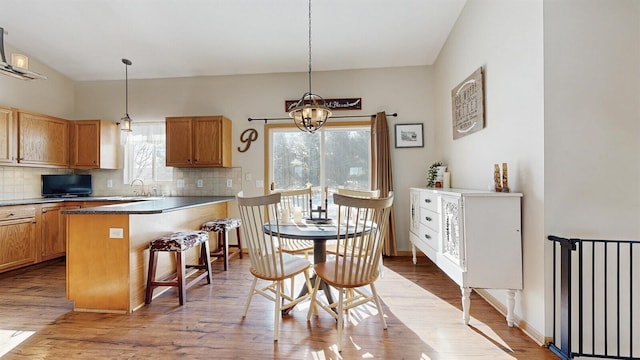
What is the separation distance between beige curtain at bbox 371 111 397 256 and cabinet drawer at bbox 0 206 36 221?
4.43 m

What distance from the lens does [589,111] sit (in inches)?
71.1

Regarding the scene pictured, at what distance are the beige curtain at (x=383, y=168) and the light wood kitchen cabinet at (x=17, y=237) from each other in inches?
175

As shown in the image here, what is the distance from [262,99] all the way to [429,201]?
9.44 ft

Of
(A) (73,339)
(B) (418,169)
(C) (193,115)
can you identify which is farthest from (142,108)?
(B) (418,169)

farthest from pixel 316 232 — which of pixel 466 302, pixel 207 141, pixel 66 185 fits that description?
pixel 66 185

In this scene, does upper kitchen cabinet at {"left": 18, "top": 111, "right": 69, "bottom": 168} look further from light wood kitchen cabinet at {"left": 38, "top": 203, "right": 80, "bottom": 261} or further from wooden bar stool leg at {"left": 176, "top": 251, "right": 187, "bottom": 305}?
wooden bar stool leg at {"left": 176, "top": 251, "right": 187, "bottom": 305}

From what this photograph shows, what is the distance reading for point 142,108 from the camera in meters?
4.40

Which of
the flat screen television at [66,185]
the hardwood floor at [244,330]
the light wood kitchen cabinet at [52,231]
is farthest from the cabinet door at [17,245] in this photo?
the flat screen television at [66,185]

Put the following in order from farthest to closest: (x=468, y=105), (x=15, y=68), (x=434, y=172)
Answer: (x=434, y=172)
(x=468, y=105)
(x=15, y=68)

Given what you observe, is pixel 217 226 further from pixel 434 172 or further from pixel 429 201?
pixel 434 172

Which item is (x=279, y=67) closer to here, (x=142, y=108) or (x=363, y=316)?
(x=142, y=108)

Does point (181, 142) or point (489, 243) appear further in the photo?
point (181, 142)

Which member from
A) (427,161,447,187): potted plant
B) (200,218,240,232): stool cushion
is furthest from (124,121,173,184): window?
(427,161,447,187): potted plant

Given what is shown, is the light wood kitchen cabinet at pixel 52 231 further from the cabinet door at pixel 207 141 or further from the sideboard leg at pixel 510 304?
the sideboard leg at pixel 510 304
